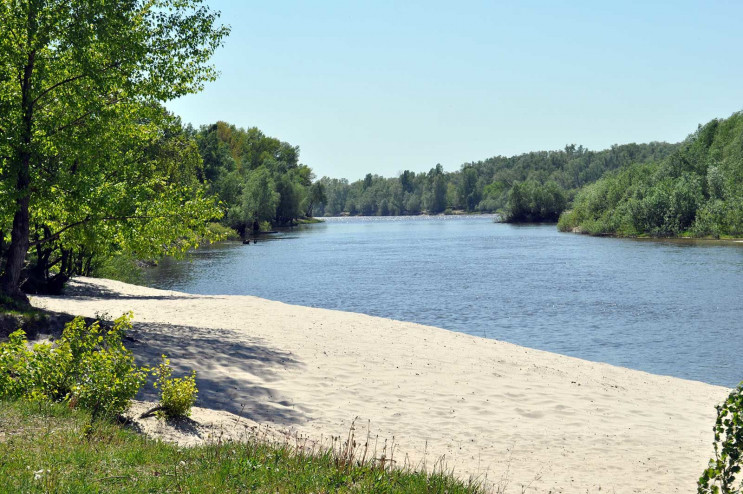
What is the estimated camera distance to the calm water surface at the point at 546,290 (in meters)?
24.5

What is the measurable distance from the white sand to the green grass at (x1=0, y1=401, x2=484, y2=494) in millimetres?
1748

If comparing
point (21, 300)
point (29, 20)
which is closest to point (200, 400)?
point (21, 300)

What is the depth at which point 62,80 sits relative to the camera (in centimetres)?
1667

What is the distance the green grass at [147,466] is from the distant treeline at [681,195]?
85845mm

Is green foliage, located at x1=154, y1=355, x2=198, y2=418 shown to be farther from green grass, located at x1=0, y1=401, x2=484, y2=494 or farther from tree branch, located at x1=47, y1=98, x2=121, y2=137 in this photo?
tree branch, located at x1=47, y1=98, x2=121, y2=137

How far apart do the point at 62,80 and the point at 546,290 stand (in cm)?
3062

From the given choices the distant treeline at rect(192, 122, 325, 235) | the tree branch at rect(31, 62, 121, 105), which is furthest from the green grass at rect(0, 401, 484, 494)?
the distant treeline at rect(192, 122, 325, 235)

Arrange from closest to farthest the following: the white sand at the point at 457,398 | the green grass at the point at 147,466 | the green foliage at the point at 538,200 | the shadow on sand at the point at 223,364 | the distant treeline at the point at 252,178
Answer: the green grass at the point at 147,466, the white sand at the point at 457,398, the shadow on sand at the point at 223,364, the distant treeline at the point at 252,178, the green foliage at the point at 538,200

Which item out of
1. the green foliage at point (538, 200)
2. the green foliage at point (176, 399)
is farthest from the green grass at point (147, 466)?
the green foliage at point (538, 200)

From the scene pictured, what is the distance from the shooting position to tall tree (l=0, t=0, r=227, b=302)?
15.3 metres

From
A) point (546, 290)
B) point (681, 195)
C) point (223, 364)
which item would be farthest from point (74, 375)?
point (681, 195)

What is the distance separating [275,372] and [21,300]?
7.53m

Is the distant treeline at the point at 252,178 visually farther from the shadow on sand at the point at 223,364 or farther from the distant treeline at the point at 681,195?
the distant treeline at the point at 681,195

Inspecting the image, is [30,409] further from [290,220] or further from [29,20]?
[290,220]
